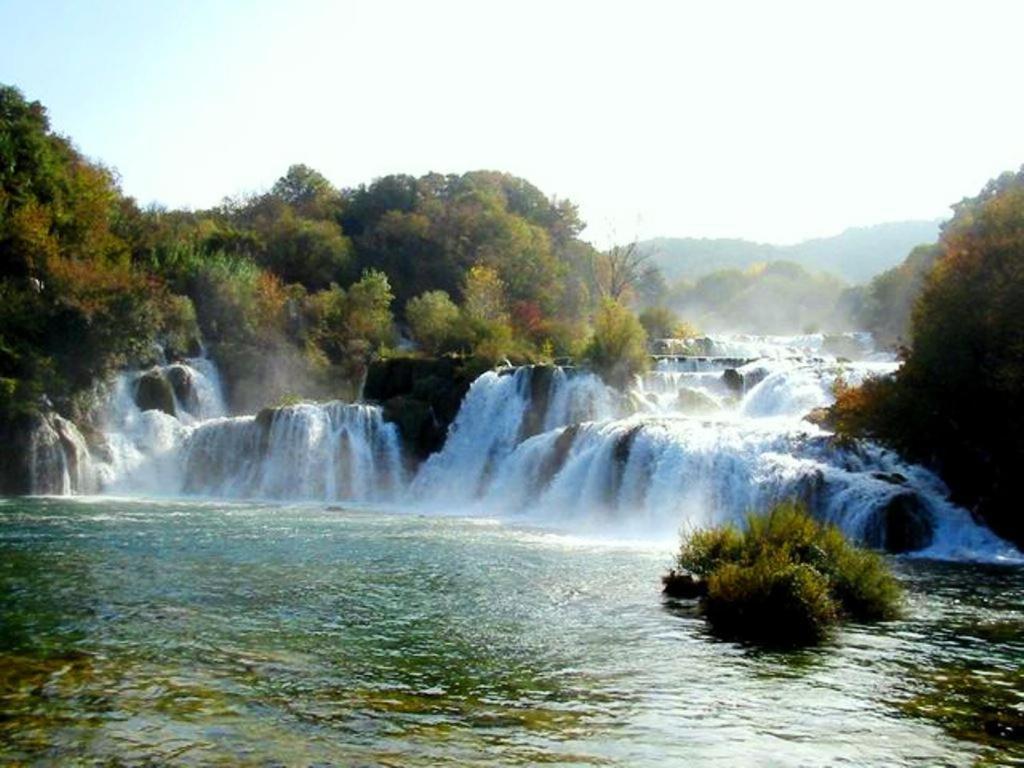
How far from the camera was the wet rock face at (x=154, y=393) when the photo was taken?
43.2m

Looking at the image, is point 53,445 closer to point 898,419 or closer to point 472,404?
point 472,404

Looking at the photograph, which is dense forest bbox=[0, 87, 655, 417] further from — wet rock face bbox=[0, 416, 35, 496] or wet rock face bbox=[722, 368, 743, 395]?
wet rock face bbox=[722, 368, 743, 395]

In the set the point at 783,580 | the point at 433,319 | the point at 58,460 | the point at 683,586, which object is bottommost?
the point at 683,586

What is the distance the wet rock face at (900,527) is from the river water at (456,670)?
2754 millimetres

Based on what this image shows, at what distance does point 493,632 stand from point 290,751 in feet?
17.9

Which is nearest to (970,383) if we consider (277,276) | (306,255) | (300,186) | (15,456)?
(15,456)

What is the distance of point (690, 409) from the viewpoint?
36844 millimetres

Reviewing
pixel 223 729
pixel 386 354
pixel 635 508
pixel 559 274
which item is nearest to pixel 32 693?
pixel 223 729

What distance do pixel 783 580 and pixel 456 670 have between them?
16.2 feet

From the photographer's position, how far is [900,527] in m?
23.9

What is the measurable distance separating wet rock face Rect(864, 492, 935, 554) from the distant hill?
136182 millimetres

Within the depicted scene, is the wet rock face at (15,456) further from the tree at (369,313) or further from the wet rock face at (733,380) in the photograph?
the wet rock face at (733,380)

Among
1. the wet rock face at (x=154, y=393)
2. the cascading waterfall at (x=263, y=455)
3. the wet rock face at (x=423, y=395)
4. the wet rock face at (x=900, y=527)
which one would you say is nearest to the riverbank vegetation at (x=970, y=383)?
the wet rock face at (x=900, y=527)

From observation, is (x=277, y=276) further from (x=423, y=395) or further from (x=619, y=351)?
(x=619, y=351)
